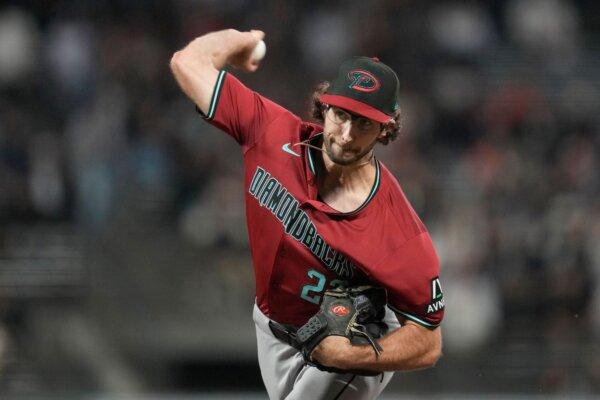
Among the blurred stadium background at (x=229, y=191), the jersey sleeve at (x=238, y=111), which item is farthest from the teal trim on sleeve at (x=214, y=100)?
the blurred stadium background at (x=229, y=191)

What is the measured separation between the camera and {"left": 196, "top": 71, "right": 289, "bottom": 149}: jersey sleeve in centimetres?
375

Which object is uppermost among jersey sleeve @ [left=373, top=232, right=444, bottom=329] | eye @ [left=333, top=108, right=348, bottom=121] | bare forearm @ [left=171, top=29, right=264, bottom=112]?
bare forearm @ [left=171, top=29, right=264, bottom=112]

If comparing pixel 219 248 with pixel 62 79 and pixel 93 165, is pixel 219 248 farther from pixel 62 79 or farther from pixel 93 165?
pixel 62 79

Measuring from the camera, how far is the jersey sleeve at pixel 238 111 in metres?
3.75

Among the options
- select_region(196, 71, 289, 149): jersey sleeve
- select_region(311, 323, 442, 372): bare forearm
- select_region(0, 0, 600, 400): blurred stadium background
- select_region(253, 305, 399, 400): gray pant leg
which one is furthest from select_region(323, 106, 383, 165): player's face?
select_region(0, 0, 600, 400): blurred stadium background

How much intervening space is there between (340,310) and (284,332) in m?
0.42

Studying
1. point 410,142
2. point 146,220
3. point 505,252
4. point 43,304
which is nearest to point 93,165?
point 146,220

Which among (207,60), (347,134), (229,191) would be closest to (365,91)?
(347,134)

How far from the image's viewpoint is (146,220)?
7.06 m

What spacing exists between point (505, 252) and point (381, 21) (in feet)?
6.61

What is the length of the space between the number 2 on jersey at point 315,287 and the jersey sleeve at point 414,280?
241mm

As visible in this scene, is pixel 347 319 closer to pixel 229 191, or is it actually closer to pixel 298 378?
pixel 298 378

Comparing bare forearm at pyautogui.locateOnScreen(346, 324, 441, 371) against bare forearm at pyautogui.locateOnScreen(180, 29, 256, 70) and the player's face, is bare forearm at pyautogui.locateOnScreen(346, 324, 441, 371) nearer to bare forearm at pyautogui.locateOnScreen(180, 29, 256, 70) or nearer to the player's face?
the player's face

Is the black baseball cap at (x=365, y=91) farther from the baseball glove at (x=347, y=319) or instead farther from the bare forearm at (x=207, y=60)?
the baseball glove at (x=347, y=319)
